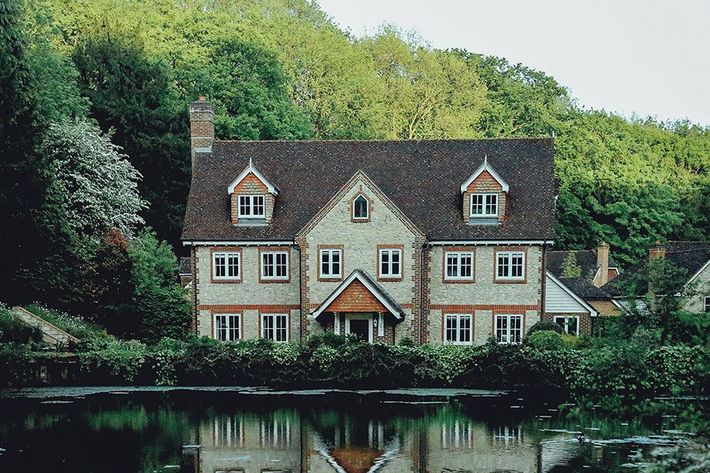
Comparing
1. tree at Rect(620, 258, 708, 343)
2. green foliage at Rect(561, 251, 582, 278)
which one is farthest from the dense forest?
tree at Rect(620, 258, 708, 343)

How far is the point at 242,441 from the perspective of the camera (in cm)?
2544

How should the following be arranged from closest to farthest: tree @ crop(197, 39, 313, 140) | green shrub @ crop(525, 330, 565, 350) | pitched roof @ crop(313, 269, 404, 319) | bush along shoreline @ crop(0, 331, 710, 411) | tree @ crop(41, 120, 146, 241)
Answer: bush along shoreline @ crop(0, 331, 710, 411)
green shrub @ crop(525, 330, 565, 350)
pitched roof @ crop(313, 269, 404, 319)
tree @ crop(41, 120, 146, 241)
tree @ crop(197, 39, 313, 140)

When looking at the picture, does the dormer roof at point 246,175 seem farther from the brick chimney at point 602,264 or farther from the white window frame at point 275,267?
the brick chimney at point 602,264

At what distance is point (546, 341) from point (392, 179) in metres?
11.5

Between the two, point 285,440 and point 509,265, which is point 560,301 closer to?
point 509,265

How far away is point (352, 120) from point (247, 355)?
36250 mm

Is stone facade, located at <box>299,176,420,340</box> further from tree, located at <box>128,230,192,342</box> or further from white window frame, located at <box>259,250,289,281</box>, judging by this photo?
tree, located at <box>128,230,192,342</box>

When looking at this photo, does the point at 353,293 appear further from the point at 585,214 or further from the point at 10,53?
the point at 585,214

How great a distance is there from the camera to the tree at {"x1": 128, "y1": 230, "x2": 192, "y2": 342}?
146 ft

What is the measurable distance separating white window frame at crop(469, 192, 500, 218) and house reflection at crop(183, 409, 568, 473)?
13.5m

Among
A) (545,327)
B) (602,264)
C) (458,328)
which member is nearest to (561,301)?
(545,327)

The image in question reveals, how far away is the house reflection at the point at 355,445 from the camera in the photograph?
2214cm

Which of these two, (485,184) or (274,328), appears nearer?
(485,184)

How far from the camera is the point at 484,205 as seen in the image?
41344mm
